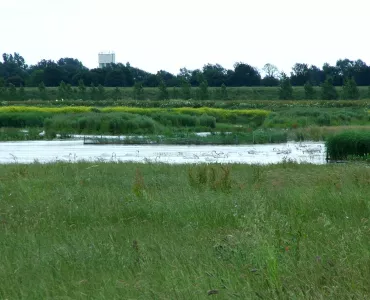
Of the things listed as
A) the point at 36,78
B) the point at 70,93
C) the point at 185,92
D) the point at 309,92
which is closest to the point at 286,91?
Answer: the point at 309,92

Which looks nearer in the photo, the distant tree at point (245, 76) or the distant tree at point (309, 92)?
the distant tree at point (309, 92)

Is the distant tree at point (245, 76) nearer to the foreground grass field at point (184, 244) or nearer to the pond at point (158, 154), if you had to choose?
the pond at point (158, 154)

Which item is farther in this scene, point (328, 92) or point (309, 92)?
point (309, 92)

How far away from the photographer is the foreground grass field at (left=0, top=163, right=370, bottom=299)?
5.80 m

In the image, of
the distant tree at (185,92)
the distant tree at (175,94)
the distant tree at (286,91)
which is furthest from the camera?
the distant tree at (175,94)

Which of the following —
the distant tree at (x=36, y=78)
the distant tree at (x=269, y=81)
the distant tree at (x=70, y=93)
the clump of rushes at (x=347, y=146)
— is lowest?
the clump of rushes at (x=347, y=146)

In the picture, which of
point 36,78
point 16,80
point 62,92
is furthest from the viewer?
point 36,78

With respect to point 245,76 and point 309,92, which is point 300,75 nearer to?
point 245,76

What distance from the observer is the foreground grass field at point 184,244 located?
580cm

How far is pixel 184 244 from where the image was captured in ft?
25.8

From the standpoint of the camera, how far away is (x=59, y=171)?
18.6m

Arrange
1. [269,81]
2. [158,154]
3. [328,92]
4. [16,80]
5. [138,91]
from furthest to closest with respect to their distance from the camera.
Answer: [269,81] → [16,80] → [138,91] → [328,92] → [158,154]

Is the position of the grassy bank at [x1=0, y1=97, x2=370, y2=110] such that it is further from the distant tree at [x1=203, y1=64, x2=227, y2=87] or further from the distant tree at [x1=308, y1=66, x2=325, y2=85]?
the distant tree at [x1=308, y1=66, x2=325, y2=85]

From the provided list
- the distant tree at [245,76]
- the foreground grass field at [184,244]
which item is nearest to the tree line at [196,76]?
the distant tree at [245,76]
